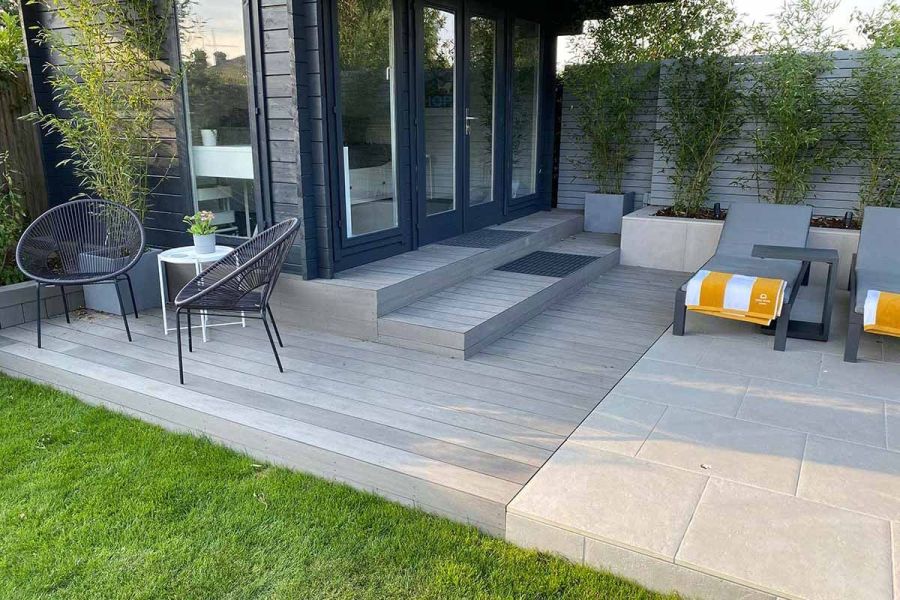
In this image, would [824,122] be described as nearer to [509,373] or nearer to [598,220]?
[598,220]

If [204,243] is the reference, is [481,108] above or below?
above

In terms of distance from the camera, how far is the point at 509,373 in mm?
3445

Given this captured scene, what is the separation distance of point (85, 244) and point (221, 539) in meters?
2.82

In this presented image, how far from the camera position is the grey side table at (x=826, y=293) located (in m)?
3.90

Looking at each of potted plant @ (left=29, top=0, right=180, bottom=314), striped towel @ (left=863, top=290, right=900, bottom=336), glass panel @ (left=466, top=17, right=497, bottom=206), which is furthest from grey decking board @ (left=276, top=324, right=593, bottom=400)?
glass panel @ (left=466, top=17, right=497, bottom=206)

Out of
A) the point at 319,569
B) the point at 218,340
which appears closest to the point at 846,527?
the point at 319,569

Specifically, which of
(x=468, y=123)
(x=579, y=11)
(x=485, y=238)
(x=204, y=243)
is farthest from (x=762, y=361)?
(x=579, y=11)

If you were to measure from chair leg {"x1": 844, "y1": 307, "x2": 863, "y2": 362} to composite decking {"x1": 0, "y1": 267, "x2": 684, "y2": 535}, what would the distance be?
3.24 feet

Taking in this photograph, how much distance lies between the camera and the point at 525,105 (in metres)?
6.65

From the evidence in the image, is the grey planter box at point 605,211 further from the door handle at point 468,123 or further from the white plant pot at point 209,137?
the white plant pot at point 209,137

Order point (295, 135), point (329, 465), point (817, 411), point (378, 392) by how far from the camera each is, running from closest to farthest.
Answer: point (329, 465), point (817, 411), point (378, 392), point (295, 135)

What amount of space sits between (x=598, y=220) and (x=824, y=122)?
7.05 ft

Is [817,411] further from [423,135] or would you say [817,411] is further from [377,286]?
[423,135]

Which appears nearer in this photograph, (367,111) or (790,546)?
(790,546)
